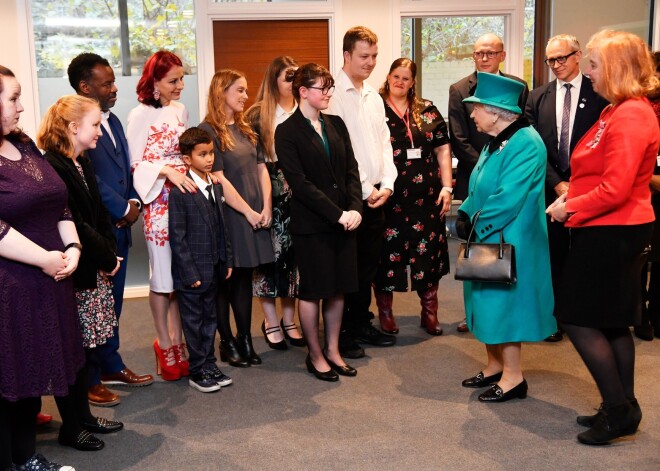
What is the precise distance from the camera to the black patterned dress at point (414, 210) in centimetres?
432

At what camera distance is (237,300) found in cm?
407

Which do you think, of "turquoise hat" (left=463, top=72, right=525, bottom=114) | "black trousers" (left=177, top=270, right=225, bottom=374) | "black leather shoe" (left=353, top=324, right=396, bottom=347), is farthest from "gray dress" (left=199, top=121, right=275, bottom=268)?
"turquoise hat" (left=463, top=72, right=525, bottom=114)

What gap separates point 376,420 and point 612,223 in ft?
4.29

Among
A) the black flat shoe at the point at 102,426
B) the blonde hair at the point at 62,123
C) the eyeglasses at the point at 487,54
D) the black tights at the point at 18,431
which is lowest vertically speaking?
the black flat shoe at the point at 102,426

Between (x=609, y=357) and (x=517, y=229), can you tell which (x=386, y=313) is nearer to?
(x=517, y=229)

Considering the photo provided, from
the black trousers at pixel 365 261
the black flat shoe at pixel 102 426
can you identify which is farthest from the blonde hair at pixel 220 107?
the black flat shoe at pixel 102 426

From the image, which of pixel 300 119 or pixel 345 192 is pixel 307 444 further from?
pixel 300 119

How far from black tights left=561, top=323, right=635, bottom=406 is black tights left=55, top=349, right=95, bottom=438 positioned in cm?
199

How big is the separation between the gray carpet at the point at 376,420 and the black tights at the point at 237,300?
224 mm

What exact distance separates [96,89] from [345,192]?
132 cm

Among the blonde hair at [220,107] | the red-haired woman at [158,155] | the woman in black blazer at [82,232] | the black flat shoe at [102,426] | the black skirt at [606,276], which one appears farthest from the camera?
the blonde hair at [220,107]

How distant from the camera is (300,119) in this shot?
3625 millimetres

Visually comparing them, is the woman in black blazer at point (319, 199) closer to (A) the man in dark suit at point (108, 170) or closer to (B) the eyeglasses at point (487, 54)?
(A) the man in dark suit at point (108, 170)

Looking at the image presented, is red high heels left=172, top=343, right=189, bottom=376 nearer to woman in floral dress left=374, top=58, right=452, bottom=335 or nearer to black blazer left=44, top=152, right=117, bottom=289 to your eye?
black blazer left=44, top=152, right=117, bottom=289
